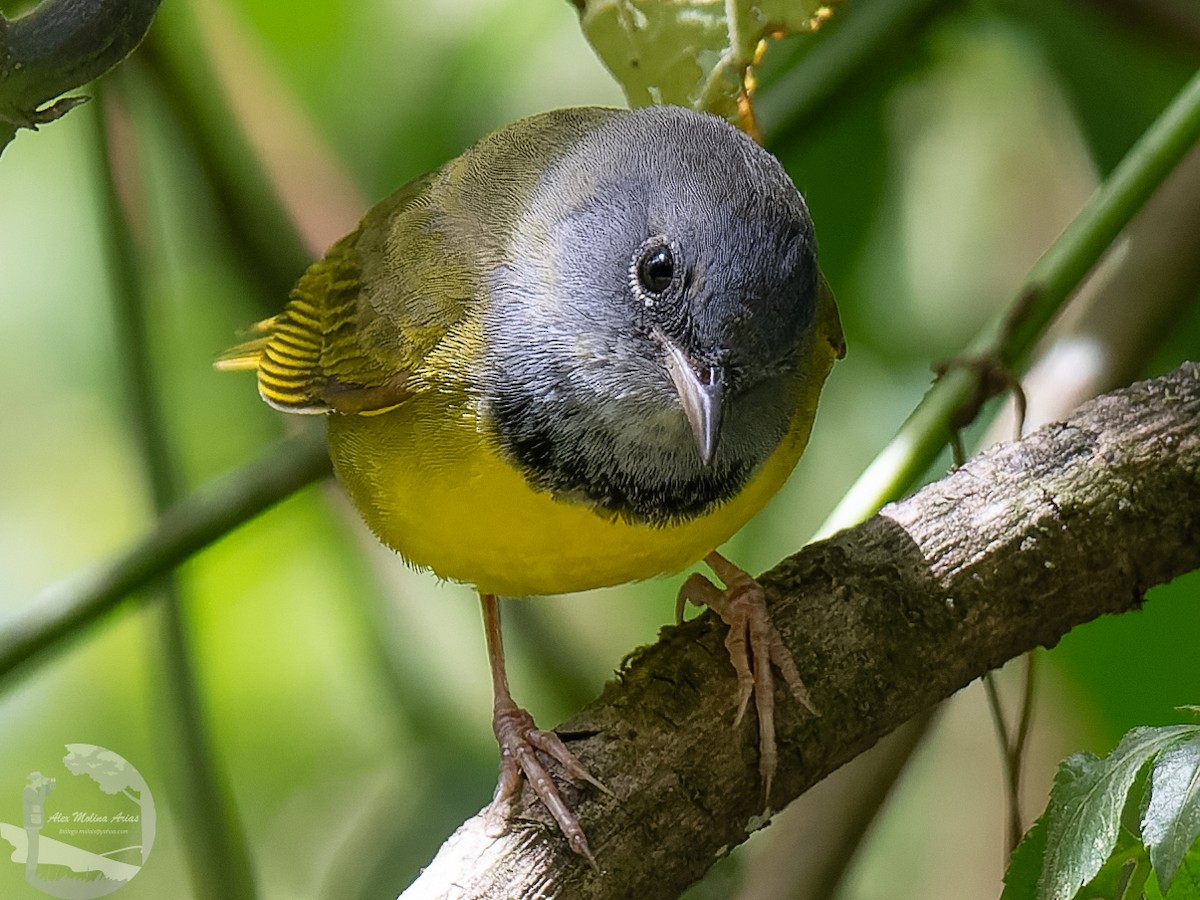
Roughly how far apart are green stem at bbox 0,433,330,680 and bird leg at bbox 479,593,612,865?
82 cm

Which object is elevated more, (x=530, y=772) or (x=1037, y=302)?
(x=1037, y=302)

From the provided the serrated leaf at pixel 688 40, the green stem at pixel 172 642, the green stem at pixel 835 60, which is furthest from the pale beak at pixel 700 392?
the green stem at pixel 172 642

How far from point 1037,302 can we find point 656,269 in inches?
37.1

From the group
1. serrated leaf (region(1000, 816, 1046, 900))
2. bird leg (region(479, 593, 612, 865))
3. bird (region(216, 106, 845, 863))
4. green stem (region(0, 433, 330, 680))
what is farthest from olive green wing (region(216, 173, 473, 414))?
serrated leaf (region(1000, 816, 1046, 900))

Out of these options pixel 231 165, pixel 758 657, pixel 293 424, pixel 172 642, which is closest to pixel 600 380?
pixel 758 657

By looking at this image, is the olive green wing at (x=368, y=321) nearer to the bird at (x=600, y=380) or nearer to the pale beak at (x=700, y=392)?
the bird at (x=600, y=380)

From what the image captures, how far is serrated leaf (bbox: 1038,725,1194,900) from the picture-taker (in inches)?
52.9

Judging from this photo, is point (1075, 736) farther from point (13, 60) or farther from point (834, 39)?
point (13, 60)

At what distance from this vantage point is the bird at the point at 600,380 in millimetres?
1753

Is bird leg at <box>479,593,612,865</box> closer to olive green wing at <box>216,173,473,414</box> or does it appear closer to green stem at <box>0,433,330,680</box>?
olive green wing at <box>216,173,473,414</box>

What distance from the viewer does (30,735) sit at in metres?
3.16

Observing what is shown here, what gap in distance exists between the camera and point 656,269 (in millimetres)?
1778

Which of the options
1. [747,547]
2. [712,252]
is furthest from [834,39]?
[712,252]

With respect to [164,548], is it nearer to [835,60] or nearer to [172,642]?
[172,642]
